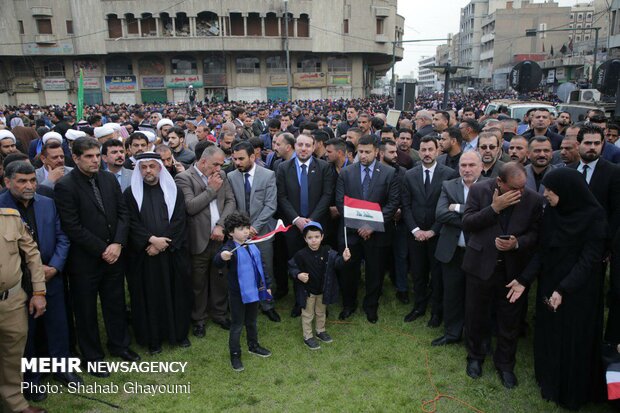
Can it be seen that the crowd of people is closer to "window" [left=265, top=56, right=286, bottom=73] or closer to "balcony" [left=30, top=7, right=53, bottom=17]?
"window" [left=265, top=56, right=286, bottom=73]

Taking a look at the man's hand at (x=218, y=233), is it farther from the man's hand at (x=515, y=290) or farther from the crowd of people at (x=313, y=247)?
the man's hand at (x=515, y=290)

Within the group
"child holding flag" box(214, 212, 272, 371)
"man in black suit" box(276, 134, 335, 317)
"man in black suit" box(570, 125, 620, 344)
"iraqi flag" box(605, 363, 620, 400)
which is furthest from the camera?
"man in black suit" box(276, 134, 335, 317)

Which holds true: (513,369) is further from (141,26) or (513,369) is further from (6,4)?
(6,4)

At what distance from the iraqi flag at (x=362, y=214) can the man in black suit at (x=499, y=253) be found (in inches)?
48.9

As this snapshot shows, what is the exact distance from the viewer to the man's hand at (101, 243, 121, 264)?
15.8ft

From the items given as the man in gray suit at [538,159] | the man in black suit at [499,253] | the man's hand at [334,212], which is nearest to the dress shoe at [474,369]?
the man in black suit at [499,253]

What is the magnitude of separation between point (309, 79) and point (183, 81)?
13772 millimetres

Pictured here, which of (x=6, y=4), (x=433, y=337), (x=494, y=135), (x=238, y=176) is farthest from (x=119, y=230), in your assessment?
(x=6, y=4)

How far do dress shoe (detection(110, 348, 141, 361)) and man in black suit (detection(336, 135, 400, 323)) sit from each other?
262 cm

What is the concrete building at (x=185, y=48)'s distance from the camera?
4641cm

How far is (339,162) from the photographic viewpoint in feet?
22.2

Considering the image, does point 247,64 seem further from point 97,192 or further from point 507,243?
point 507,243

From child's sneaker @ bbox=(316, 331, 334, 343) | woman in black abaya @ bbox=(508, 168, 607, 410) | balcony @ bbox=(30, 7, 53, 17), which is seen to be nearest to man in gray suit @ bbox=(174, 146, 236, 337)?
child's sneaker @ bbox=(316, 331, 334, 343)

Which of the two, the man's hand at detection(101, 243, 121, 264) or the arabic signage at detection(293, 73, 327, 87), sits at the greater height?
the arabic signage at detection(293, 73, 327, 87)
